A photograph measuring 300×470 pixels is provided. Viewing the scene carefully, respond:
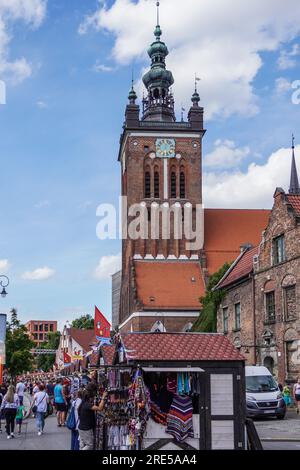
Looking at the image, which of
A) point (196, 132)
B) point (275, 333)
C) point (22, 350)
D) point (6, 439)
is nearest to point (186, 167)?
point (196, 132)

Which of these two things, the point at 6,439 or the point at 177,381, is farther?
the point at 6,439

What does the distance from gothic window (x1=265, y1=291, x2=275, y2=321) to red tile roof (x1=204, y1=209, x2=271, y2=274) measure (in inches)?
1340

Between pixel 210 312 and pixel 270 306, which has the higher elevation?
pixel 210 312

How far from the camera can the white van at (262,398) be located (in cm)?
2666

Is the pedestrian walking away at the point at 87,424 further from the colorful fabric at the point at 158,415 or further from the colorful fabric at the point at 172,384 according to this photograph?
the colorful fabric at the point at 172,384

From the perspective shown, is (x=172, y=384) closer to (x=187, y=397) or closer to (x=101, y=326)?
(x=187, y=397)

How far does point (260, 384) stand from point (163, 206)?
4346 centimetres

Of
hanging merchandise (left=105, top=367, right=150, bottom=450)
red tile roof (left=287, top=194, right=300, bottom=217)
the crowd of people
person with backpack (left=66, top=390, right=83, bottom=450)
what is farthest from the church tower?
hanging merchandise (left=105, top=367, right=150, bottom=450)

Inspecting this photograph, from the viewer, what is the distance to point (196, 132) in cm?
7188

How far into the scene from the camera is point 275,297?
116 feet

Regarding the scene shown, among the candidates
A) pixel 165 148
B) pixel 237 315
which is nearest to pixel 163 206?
pixel 165 148

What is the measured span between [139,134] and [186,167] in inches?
213
